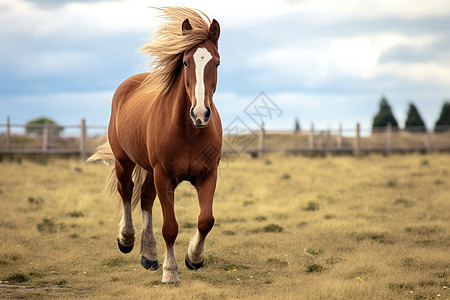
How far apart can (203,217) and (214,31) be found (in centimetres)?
184

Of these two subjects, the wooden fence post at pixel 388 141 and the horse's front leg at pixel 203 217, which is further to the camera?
the wooden fence post at pixel 388 141

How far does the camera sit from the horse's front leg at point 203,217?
4.54 metres

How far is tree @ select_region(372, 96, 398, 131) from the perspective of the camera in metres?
35.0

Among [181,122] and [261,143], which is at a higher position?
[181,122]

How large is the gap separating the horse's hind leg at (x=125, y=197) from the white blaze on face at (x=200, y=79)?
263 cm

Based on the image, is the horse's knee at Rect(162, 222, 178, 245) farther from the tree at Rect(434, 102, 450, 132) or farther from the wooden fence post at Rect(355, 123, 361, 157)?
the tree at Rect(434, 102, 450, 132)

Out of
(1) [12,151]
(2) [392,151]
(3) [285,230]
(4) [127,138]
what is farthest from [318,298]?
(2) [392,151]

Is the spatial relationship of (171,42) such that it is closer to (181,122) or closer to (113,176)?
(181,122)

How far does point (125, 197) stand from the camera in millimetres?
6402

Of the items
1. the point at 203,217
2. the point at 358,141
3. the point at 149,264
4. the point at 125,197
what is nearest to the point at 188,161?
the point at 203,217

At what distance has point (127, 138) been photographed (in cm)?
578

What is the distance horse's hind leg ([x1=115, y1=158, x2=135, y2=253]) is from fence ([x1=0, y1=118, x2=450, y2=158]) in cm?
957

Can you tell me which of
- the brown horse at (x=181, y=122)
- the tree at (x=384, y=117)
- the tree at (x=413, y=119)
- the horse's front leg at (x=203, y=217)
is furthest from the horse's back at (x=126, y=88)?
the tree at (x=413, y=119)

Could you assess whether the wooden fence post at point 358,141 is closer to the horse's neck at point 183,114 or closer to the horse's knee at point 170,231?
the horse's knee at point 170,231
